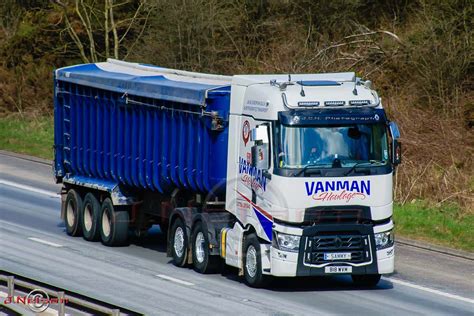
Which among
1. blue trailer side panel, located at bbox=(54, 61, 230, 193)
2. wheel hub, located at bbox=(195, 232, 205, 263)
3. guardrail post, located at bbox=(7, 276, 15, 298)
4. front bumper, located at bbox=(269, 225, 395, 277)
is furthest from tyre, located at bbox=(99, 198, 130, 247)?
guardrail post, located at bbox=(7, 276, 15, 298)

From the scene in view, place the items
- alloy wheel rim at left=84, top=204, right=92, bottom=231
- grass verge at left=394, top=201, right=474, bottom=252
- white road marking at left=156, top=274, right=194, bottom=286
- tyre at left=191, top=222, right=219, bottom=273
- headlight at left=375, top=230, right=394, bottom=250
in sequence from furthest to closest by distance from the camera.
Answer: alloy wheel rim at left=84, top=204, right=92, bottom=231 < grass verge at left=394, top=201, right=474, bottom=252 < tyre at left=191, top=222, right=219, bottom=273 < white road marking at left=156, top=274, right=194, bottom=286 < headlight at left=375, top=230, right=394, bottom=250

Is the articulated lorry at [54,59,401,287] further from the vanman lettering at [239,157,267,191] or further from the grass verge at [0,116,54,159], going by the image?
the grass verge at [0,116,54,159]

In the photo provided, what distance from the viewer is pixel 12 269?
809 inches

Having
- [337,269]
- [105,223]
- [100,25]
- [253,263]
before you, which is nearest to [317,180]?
[337,269]

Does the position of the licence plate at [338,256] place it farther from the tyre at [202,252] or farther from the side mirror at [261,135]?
the tyre at [202,252]

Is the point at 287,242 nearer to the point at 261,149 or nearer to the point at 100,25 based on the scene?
the point at 261,149

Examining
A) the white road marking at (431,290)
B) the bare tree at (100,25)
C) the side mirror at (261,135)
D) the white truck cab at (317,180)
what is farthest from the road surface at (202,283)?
the bare tree at (100,25)

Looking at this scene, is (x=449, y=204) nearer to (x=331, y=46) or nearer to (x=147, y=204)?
(x=147, y=204)

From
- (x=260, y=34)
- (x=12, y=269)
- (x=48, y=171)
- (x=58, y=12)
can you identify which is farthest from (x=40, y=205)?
(x=58, y=12)

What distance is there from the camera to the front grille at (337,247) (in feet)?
58.5

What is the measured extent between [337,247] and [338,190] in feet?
2.91

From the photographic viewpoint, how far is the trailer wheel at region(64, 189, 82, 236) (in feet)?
80.3

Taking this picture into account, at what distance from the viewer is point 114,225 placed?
22953mm

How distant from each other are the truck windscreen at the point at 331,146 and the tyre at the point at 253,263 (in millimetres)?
1441
